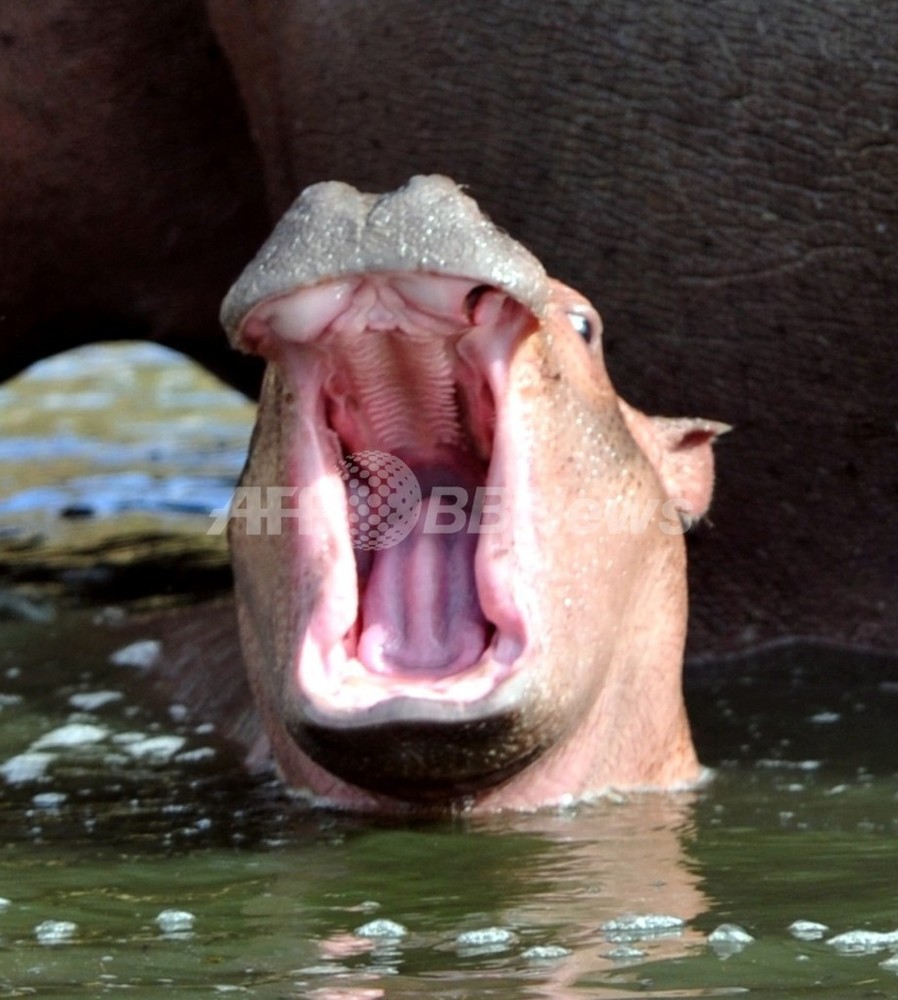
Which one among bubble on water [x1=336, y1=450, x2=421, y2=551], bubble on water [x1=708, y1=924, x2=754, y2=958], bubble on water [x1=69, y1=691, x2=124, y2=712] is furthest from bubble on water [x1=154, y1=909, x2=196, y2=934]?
bubble on water [x1=69, y1=691, x2=124, y2=712]

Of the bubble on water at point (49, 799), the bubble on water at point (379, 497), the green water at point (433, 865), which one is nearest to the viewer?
the green water at point (433, 865)

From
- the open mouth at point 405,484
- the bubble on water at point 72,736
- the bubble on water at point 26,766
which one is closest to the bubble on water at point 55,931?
the open mouth at point 405,484

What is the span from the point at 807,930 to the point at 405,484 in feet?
3.76

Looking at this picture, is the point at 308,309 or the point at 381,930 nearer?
the point at 381,930

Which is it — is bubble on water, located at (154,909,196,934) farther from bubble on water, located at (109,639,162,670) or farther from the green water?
bubble on water, located at (109,639,162,670)

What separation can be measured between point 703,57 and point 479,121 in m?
0.47

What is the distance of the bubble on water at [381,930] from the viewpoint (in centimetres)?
276

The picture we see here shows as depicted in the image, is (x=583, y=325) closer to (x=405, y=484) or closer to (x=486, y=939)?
(x=405, y=484)

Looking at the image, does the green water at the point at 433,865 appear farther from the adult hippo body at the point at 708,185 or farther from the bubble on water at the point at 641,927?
the adult hippo body at the point at 708,185

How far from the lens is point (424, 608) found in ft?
11.7

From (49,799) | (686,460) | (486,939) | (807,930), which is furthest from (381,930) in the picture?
(686,460)

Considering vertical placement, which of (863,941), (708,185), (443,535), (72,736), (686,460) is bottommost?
(863,941)

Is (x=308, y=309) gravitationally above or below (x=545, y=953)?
above

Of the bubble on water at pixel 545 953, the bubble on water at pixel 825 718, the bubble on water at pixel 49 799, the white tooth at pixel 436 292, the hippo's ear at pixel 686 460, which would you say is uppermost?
the white tooth at pixel 436 292
